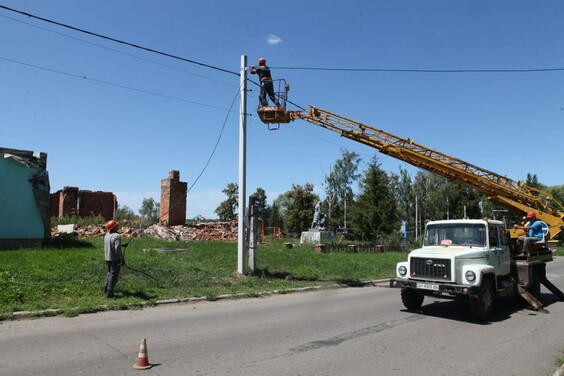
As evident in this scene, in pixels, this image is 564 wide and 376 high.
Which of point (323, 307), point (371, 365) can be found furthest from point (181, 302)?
point (371, 365)

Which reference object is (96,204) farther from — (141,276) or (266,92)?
(266,92)

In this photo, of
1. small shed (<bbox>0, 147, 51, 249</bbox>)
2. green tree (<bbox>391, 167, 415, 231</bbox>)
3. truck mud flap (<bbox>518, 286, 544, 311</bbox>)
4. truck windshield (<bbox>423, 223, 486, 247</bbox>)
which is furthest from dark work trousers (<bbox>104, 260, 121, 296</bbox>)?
green tree (<bbox>391, 167, 415, 231</bbox>)

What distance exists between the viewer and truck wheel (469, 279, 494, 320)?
955 cm

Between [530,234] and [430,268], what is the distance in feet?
16.0

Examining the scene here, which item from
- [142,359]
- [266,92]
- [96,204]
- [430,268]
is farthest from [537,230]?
[96,204]

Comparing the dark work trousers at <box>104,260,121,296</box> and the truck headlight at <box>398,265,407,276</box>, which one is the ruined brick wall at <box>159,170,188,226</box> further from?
the truck headlight at <box>398,265,407,276</box>

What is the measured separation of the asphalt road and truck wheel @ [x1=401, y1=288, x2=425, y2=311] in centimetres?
33

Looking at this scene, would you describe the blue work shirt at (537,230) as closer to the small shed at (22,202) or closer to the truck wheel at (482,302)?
the truck wheel at (482,302)

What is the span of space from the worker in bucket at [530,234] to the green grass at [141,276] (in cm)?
660

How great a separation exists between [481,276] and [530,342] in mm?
1814

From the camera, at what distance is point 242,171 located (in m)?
15.2

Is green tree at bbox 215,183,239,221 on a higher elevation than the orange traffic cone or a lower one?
higher

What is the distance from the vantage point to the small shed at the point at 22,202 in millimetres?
14516

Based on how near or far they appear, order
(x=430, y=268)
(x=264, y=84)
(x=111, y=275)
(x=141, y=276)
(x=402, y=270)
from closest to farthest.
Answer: (x=430, y=268)
(x=111, y=275)
(x=402, y=270)
(x=141, y=276)
(x=264, y=84)
